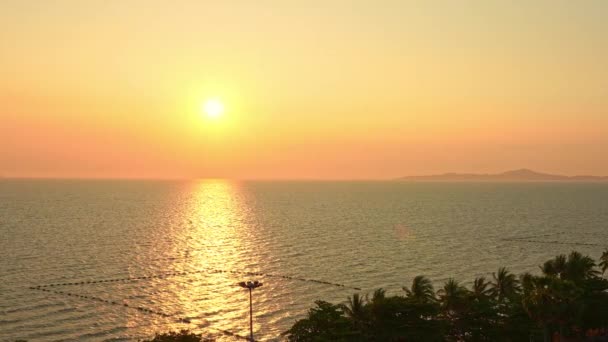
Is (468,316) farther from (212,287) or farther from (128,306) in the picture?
(212,287)

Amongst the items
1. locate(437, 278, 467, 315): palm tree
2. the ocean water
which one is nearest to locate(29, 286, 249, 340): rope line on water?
the ocean water

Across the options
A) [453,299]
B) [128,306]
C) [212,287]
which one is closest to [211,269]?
[212,287]

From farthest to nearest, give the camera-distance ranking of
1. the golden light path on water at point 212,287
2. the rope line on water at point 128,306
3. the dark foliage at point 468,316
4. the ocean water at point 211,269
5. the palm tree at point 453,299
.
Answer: the golden light path on water at point 212,287, the ocean water at point 211,269, the rope line on water at point 128,306, the palm tree at point 453,299, the dark foliage at point 468,316

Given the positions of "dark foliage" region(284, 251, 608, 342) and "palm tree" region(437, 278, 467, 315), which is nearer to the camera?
"dark foliage" region(284, 251, 608, 342)

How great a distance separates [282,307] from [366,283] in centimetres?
2420

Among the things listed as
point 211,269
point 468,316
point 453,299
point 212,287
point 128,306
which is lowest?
point 128,306

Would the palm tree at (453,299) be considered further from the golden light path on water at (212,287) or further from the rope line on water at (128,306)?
the golden light path on water at (212,287)

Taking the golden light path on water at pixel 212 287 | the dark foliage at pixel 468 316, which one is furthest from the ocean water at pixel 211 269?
the dark foliage at pixel 468 316

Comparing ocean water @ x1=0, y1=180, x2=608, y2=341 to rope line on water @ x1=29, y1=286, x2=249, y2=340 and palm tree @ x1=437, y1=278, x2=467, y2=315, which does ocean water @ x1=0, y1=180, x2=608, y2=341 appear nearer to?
rope line on water @ x1=29, y1=286, x2=249, y2=340

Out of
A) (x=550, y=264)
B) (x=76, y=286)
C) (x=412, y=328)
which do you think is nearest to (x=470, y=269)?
(x=550, y=264)

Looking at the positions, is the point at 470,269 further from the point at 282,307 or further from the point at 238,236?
the point at 238,236

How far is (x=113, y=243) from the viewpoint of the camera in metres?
165

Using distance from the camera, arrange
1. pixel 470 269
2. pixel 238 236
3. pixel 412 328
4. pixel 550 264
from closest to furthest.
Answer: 1. pixel 412 328
2. pixel 550 264
3. pixel 470 269
4. pixel 238 236

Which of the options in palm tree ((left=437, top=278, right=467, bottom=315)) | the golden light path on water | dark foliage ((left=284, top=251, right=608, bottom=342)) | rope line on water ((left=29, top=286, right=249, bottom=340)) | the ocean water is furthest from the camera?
the golden light path on water
